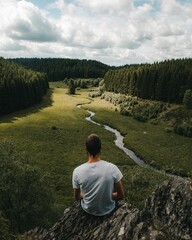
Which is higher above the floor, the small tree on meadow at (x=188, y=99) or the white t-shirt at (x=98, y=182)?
the white t-shirt at (x=98, y=182)

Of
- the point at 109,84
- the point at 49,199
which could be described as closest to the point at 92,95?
the point at 109,84

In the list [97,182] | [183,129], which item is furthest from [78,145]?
[97,182]

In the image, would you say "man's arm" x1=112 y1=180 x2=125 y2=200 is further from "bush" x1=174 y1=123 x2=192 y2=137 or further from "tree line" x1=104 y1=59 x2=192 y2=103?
"tree line" x1=104 y1=59 x2=192 y2=103

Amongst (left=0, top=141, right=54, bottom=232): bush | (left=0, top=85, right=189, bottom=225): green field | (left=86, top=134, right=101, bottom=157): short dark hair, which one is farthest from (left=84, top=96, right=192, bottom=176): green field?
(left=86, top=134, right=101, bottom=157): short dark hair

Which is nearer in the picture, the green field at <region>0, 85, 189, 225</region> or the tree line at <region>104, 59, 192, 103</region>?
the green field at <region>0, 85, 189, 225</region>

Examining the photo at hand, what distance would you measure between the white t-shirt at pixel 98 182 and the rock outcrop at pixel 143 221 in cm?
77

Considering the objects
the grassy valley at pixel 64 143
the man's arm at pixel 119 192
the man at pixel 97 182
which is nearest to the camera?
the man at pixel 97 182

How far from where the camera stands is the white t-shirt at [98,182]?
12.9 meters

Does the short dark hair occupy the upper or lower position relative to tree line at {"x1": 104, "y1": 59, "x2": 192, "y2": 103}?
upper

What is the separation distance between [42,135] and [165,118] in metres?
48.6

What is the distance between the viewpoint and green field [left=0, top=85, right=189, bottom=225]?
52981mm

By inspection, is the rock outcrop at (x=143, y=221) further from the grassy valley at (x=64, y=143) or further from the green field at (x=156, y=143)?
the green field at (x=156, y=143)

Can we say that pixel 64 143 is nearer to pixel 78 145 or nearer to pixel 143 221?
pixel 78 145

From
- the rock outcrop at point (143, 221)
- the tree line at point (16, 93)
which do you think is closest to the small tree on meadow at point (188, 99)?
the tree line at point (16, 93)
